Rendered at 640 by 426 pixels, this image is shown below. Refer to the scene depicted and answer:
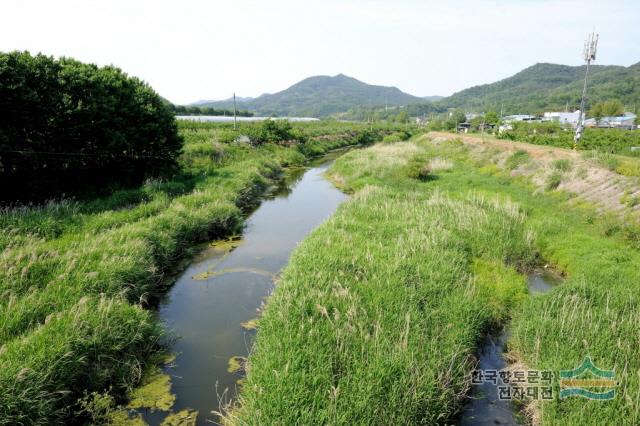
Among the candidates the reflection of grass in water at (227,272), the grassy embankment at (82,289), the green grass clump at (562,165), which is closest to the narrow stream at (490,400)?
the grassy embankment at (82,289)

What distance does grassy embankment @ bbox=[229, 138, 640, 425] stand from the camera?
548 cm

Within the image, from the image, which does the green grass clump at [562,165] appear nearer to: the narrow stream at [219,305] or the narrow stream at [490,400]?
the narrow stream at [219,305]

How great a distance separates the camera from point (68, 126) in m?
13.8

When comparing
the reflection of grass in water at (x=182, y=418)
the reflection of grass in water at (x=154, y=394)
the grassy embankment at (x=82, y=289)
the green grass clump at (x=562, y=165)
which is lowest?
the reflection of grass in water at (x=182, y=418)

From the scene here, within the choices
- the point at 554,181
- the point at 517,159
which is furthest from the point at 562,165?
the point at 517,159

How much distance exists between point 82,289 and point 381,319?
19.2ft

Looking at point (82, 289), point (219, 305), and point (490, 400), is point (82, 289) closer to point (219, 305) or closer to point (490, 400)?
point (219, 305)

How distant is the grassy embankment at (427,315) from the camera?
5.48 m

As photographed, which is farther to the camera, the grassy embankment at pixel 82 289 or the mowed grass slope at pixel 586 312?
the mowed grass slope at pixel 586 312

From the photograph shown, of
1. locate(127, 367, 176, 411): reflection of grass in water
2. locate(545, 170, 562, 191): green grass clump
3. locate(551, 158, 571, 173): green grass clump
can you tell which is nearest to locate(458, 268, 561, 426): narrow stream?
locate(127, 367, 176, 411): reflection of grass in water

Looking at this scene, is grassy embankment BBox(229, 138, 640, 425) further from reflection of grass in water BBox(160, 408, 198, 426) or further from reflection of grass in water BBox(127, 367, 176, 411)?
reflection of grass in water BBox(127, 367, 176, 411)

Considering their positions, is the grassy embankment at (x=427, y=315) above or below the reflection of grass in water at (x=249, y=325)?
above

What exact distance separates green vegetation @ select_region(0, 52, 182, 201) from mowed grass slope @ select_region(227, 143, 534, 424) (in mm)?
9543

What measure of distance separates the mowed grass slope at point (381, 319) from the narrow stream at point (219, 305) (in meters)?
1.01
